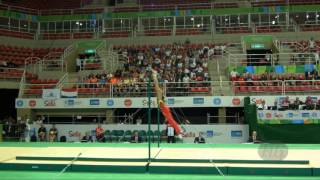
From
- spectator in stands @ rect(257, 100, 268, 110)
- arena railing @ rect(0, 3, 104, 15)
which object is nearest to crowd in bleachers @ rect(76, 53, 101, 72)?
arena railing @ rect(0, 3, 104, 15)

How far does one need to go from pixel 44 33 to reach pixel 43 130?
14.0 m

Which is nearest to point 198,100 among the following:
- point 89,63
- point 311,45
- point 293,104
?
point 293,104

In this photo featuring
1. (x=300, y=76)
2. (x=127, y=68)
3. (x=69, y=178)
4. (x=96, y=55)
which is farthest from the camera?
(x=96, y=55)

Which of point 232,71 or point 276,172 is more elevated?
point 232,71

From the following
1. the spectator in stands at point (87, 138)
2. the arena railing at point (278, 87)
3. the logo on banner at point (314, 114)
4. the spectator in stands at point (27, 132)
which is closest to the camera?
the logo on banner at point (314, 114)

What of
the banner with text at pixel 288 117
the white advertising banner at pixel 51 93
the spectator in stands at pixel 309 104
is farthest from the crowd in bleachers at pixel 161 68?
the spectator in stands at pixel 309 104

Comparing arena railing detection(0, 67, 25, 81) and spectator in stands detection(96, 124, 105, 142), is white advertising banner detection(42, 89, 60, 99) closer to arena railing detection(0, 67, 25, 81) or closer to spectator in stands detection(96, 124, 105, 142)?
spectator in stands detection(96, 124, 105, 142)

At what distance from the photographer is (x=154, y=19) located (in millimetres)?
35031

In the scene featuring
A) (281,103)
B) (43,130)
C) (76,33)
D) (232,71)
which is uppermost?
(76,33)

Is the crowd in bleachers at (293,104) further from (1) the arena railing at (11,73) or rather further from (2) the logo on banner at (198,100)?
(1) the arena railing at (11,73)

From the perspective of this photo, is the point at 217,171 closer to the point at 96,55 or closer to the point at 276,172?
the point at 276,172

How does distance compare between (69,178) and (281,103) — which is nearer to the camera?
(69,178)

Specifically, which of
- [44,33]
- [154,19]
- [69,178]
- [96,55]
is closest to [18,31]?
[44,33]

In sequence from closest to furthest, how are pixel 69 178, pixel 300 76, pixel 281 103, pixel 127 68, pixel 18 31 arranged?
pixel 69 178, pixel 281 103, pixel 300 76, pixel 127 68, pixel 18 31
